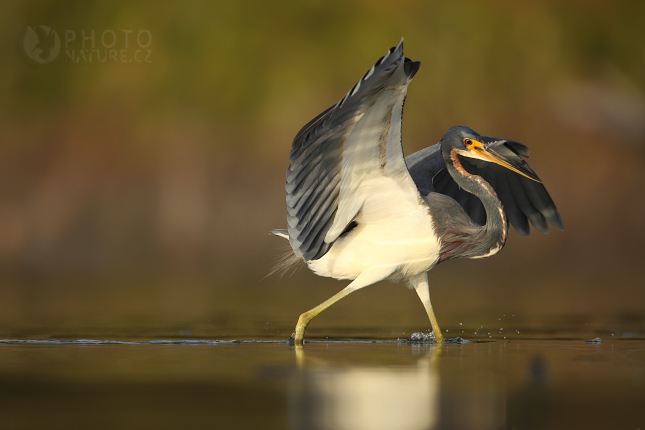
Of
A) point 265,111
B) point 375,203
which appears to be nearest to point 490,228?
point 375,203

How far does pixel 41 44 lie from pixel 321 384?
19.6m

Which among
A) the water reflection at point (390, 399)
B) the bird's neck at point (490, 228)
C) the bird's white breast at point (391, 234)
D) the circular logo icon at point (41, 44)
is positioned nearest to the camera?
the water reflection at point (390, 399)

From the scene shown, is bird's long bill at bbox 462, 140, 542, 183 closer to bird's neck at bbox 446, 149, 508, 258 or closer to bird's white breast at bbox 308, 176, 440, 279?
bird's neck at bbox 446, 149, 508, 258

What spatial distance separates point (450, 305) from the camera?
11703 mm

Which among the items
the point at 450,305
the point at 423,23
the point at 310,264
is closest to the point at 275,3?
the point at 423,23

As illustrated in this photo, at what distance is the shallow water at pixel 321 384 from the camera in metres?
5.07

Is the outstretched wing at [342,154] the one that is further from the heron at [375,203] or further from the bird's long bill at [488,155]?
the bird's long bill at [488,155]

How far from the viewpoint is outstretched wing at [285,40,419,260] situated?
7215 mm

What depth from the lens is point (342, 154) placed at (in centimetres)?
796

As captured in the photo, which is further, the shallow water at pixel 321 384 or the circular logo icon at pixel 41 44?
the circular logo icon at pixel 41 44

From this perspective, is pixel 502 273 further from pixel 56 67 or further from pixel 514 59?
pixel 56 67

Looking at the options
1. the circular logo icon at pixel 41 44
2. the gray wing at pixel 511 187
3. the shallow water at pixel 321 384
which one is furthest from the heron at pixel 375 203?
the circular logo icon at pixel 41 44

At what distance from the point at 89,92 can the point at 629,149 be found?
459 inches

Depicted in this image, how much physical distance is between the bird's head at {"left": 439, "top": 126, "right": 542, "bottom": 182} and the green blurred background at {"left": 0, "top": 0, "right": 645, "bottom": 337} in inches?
270
